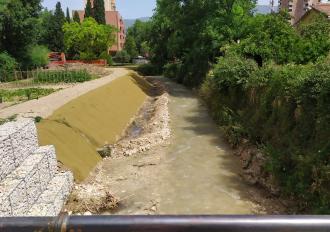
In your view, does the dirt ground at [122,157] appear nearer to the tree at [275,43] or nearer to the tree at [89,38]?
the tree at [275,43]

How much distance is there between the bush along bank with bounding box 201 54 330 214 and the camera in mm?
11047

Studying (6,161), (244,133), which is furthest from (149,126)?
(6,161)

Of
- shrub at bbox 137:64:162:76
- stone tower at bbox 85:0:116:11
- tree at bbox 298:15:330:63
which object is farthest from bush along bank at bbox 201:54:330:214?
stone tower at bbox 85:0:116:11

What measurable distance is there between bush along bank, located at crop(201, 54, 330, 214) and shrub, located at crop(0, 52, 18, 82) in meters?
26.5

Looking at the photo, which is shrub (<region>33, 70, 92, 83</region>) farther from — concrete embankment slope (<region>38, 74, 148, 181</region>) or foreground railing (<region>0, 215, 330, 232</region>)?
Answer: foreground railing (<region>0, 215, 330, 232</region>)

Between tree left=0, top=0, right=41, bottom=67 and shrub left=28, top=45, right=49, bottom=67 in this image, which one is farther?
shrub left=28, top=45, right=49, bottom=67

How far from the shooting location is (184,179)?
1441 cm

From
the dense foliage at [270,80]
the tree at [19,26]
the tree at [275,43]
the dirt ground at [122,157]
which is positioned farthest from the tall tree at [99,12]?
the tree at [275,43]

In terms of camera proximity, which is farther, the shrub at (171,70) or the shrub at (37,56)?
the shrub at (171,70)

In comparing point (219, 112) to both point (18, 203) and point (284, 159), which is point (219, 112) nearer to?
point (284, 159)

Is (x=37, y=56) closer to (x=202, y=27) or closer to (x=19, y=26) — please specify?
(x=19, y=26)

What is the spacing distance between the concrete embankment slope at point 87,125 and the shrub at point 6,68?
48.5 ft

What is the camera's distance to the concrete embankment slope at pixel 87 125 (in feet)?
47.2

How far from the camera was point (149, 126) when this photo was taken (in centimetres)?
2258
